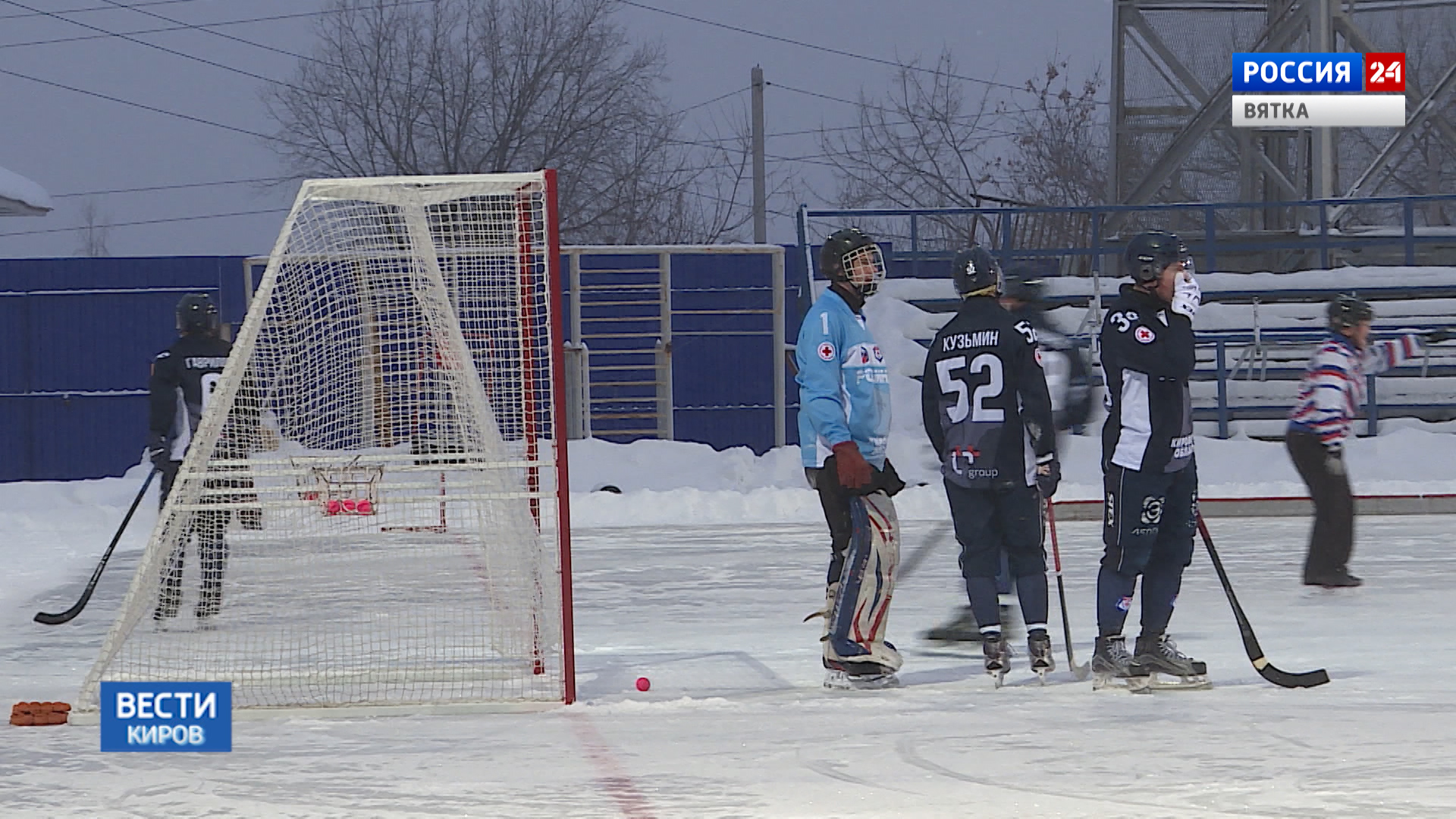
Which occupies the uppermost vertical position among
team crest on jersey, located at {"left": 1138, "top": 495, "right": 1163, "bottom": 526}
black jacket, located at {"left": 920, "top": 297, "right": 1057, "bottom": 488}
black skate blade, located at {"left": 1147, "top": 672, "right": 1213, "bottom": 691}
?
black jacket, located at {"left": 920, "top": 297, "right": 1057, "bottom": 488}

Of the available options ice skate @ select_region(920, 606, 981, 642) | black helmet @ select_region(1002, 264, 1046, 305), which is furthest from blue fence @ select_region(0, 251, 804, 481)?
black helmet @ select_region(1002, 264, 1046, 305)

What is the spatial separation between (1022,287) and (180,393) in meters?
4.43

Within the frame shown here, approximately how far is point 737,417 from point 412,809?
18661 mm

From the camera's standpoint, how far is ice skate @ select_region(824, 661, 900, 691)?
7.05m

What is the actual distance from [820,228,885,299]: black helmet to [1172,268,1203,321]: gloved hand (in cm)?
113

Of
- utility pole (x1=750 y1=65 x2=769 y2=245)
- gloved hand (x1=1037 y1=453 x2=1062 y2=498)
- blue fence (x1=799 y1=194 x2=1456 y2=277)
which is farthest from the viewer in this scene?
utility pole (x1=750 y1=65 x2=769 y2=245)

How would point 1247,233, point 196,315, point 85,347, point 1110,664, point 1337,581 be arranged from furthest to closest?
point 1247,233
point 85,347
point 1337,581
point 196,315
point 1110,664

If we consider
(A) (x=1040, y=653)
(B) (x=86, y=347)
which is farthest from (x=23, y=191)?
(A) (x=1040, y=653)

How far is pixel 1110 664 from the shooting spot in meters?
6.95

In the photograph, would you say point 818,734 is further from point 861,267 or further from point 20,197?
point 20,197

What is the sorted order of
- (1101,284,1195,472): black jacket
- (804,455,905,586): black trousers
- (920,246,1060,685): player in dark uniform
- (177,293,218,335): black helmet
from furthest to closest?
1. (177,293,218,335): black helmet
2. (920,246,1060,685): player in dark uniform
3. (804,455,905,586): black trousers
4. (1101,284,1195,472): black jacket

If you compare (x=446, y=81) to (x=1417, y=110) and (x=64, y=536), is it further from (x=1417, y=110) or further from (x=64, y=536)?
(x=64, y=536)

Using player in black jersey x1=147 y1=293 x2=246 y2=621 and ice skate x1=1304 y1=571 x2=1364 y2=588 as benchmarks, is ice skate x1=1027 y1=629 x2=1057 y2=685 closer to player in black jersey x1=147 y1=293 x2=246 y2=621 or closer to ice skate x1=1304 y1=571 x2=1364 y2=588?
ice skate x1=1304 y1=571 x2=1364 y2=588

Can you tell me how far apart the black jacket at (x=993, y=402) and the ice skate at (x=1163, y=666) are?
79cm
